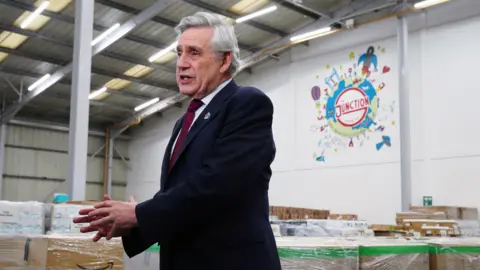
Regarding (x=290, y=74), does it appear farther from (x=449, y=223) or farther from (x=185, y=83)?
(x=185, y=83)

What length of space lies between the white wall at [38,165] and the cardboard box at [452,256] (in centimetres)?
1524

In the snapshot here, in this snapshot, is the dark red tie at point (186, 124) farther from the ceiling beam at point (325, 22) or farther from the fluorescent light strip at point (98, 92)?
the fluorescent light strip at point (98, 92)

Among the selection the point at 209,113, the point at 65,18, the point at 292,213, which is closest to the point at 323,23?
the point at 292,213

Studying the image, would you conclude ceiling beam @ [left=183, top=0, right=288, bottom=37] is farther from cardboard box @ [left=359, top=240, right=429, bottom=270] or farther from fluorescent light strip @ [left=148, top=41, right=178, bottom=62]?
cardboard box @ [left=359, top=240, right=429, bottom=270]

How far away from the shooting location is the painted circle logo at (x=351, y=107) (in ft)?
41.4

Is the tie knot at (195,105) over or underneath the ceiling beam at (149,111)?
underneath

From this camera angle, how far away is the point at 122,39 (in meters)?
13.3

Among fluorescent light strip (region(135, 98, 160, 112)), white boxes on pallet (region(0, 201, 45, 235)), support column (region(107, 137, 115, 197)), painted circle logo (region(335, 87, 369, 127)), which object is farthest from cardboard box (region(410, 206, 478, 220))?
support column (region(107, 137, 115, 197))

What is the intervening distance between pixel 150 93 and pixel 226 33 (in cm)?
1592

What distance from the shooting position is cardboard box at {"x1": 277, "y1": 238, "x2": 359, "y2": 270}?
10.5 ft

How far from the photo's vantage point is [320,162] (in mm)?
A: 13383

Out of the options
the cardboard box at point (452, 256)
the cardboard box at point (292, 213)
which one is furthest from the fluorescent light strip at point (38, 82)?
the cardboard box at point (452, 256)

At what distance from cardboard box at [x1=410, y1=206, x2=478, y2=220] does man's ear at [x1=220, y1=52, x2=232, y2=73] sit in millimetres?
9140

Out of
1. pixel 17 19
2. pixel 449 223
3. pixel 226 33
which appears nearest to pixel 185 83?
pixel 226 33
